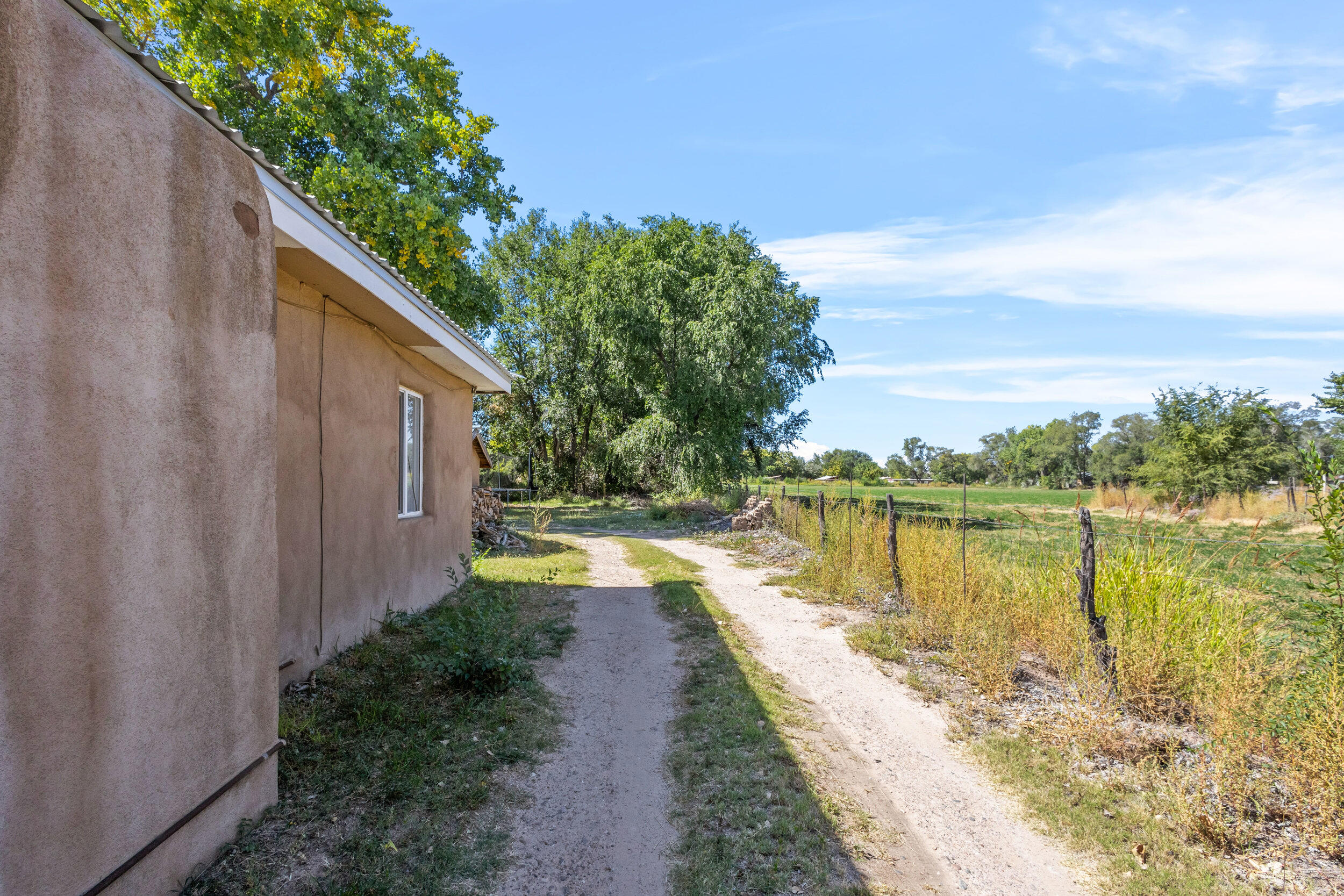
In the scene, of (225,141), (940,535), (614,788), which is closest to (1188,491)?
(940,535)

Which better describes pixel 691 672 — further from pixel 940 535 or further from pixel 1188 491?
pixel 1188 491

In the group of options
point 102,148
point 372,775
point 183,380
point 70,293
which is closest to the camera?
point 70,293

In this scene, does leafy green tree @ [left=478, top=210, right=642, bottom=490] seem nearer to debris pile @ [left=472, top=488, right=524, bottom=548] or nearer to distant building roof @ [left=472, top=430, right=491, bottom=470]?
distant building roof @ [left=472, top=430, right=491, bottom=470]

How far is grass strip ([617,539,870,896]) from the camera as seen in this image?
2.96m

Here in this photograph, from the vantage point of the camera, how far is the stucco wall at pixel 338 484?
15.0ft

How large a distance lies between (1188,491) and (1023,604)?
24281 mm

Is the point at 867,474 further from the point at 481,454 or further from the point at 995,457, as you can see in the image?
the point at 995,457

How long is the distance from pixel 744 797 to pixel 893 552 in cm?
494

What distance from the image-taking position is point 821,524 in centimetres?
1092

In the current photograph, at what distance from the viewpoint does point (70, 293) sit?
6.93 feet

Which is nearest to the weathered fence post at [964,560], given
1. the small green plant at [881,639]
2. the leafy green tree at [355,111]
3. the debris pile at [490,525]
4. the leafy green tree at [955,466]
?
the small green plant at [881,639]

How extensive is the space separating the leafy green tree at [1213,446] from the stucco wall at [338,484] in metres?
26.5

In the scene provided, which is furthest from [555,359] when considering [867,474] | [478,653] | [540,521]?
[478,653]

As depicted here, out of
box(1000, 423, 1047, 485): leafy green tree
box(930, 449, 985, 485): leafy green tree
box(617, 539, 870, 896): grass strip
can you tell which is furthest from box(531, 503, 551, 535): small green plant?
box(1000, 423, 1047, 485): leafy green tree
